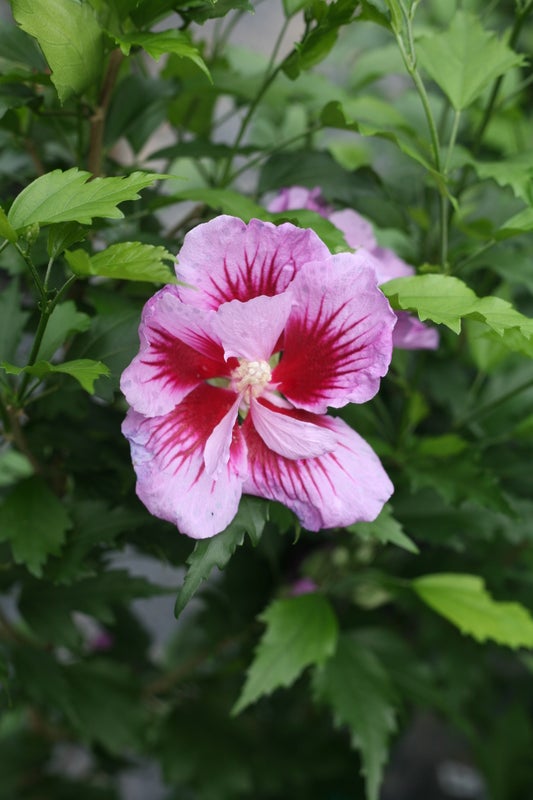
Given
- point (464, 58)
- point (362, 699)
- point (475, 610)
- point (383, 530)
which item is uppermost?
point (464, 58)

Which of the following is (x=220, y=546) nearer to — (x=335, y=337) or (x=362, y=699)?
(x=335, y=337)

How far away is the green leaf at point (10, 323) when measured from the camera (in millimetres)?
607

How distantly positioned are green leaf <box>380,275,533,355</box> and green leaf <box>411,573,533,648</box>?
0.26m

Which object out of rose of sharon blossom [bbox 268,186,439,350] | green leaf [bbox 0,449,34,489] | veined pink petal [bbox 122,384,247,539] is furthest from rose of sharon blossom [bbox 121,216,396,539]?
green leaf [bbox 0,449,34,489]

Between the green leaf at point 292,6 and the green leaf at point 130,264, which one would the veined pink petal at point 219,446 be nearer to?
the green leaf at point 130,264

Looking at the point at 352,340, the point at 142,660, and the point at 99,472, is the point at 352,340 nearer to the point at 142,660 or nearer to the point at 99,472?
the point at 99,472

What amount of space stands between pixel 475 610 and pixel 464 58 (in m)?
0.43

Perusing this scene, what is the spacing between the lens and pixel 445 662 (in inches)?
35.9

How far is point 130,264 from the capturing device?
1.40 ft

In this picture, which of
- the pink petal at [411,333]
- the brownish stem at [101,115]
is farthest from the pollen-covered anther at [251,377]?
the brownish stem at [101,115]

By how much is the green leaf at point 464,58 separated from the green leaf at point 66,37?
0.84 feet

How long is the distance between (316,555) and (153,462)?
1.57 ft

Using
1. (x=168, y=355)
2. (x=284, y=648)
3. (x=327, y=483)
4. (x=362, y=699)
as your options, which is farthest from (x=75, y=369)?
(x=362, y=699)

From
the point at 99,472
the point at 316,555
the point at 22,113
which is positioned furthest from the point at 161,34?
the point at 316,555
